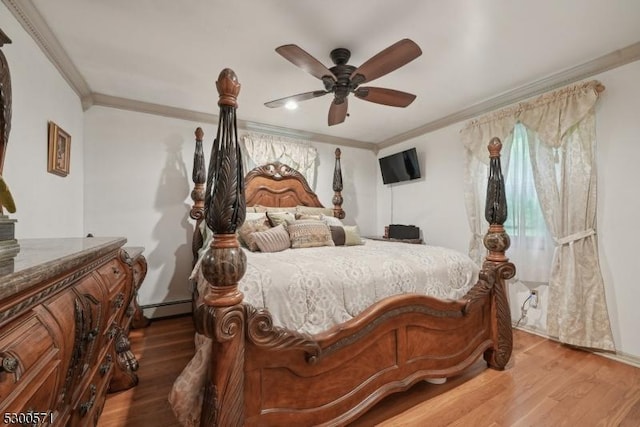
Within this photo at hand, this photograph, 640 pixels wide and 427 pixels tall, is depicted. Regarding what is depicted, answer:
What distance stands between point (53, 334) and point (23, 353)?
14 centimetres

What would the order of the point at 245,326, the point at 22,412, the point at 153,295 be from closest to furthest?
the point at 22,412, the point at 245,326, the point at 153,295

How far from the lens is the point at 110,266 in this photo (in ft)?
4.56

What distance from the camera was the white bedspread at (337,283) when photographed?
1364 millimetres

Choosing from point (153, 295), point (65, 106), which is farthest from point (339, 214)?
point (65, 106)

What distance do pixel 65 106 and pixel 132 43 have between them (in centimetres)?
93

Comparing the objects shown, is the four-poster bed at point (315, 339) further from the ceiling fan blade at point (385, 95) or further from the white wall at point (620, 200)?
the white wall at point (620, 200)

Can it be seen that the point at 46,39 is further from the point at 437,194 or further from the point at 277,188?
the point at 437,194

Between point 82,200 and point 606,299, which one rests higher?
point 82,200

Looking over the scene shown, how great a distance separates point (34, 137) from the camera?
1.92m

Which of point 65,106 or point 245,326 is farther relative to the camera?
point 65,106

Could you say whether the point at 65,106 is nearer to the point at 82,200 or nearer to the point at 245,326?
the point at 82,200

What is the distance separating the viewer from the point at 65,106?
7.96ft

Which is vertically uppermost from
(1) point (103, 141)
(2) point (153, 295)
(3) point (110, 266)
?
(1) point (103, 141)

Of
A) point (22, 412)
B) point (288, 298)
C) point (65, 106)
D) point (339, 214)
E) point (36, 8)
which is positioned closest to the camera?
point (22, 412)
